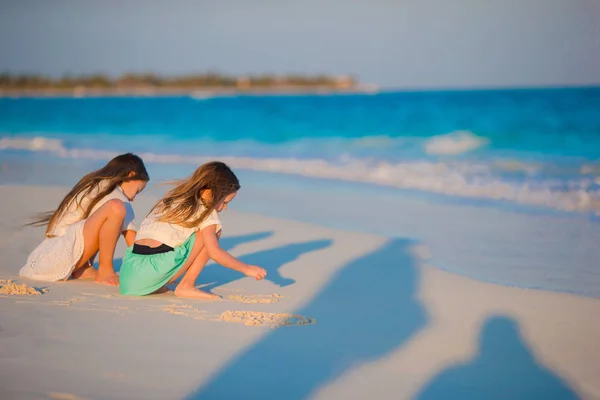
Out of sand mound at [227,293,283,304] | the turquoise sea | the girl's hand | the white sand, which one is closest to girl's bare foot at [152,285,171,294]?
A: the white sand

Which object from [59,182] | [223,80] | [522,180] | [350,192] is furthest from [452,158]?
[223,80]

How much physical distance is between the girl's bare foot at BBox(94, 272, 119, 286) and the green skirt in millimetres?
299

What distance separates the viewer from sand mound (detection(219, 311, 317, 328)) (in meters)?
4.22

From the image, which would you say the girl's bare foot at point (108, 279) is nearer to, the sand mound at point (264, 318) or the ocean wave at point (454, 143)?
the sand mound at point (264, 318)

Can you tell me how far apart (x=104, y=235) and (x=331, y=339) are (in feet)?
6.11

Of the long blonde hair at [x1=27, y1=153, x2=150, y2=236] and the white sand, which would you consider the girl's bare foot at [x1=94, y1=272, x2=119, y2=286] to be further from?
the long blonde hair at [x1=27, y1=153, x2=150, y2=236]

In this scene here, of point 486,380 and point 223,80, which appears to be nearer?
point 486,380

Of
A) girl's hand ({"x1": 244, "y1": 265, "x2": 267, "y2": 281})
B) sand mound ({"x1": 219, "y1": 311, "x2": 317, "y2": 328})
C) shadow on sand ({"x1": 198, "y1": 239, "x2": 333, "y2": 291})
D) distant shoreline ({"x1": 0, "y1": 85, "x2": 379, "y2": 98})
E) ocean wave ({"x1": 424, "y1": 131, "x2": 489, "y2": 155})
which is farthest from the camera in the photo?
distant shoreline ({"x1": 0, "y1": 85, "x2": 379, "y2": 98})

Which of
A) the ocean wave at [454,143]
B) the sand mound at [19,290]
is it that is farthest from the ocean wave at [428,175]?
the sand mound at [19,290]

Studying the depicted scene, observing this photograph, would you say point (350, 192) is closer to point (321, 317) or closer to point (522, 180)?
point (522, 180)

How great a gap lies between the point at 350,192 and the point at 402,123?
19.1 m

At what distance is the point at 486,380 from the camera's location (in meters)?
3.52

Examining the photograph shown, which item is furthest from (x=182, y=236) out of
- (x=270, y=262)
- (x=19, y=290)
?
(x=270, y=262)

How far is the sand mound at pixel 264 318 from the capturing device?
4.22 meters
